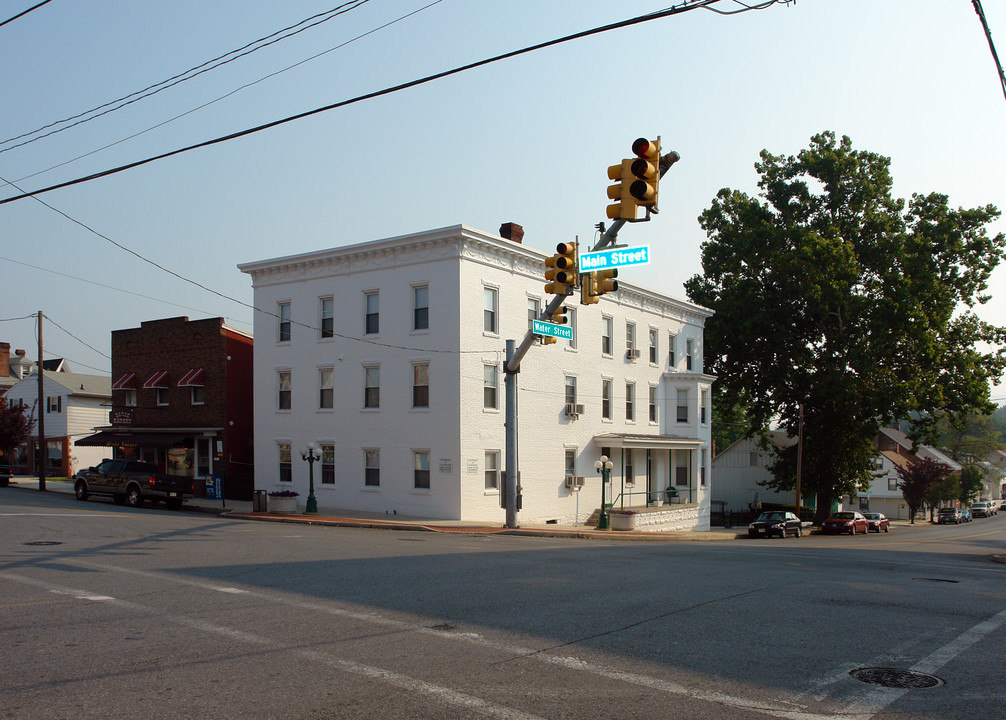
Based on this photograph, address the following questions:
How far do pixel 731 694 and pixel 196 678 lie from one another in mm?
4429

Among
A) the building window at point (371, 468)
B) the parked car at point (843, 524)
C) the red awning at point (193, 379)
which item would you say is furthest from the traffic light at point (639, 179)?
the parked car at point (843, 524)

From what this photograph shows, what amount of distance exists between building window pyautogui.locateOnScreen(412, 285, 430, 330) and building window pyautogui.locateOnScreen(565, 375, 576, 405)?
7639 millimetres

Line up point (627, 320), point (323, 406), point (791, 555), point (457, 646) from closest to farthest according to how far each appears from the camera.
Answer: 1. point (457, 646)
2. point (791, 555)
3. point (323, 406)
4. point (627, 320)

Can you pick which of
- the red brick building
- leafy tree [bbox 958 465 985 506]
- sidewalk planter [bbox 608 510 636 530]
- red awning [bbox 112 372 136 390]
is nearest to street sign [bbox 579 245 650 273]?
sidewalk planter [bbox 608 510 636 530]

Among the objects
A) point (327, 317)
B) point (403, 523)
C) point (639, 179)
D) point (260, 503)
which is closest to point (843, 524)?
point (403, 523)

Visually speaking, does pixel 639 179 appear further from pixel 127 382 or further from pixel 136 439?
pixel 127 382

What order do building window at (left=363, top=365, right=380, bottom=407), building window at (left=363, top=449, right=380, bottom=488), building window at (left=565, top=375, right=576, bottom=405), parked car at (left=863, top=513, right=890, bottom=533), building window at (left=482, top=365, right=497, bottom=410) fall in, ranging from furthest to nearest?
parked car at (left=863, top=513, right=890, bottom=533) < building window at (left=565, top=375, right=576, bottom=405) < building window at (left=363, top=365, right=380, bottom=407) < building window at (left=363, top=449, right=380, bottom=488) < building window at (left=482, top=365, right=497, bottom=410)

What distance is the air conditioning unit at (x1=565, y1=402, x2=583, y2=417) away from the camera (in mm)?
35750

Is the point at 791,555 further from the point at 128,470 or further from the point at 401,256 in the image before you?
the point at 128,470

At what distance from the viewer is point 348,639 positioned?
8.41 metres

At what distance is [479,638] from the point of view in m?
8.56

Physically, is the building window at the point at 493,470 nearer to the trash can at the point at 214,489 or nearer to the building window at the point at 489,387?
the building window at the point at 489,387

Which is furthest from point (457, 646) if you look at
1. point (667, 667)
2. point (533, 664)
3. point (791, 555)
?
point (791, 555)

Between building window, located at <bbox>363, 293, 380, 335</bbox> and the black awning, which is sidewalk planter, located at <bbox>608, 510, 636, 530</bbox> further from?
the black awning
